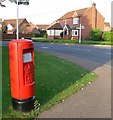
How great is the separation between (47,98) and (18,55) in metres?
1.51

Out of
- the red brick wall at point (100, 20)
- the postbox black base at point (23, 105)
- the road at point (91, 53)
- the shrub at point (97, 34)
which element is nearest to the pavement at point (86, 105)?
the postbox black base at point (23, 105)

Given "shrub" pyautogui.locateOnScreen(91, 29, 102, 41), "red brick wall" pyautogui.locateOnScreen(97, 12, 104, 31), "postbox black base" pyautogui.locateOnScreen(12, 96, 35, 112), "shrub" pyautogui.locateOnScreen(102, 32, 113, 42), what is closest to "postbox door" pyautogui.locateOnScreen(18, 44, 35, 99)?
"postbox black base" pyautogui.locateOnScreen(12, 96, 35, 112)

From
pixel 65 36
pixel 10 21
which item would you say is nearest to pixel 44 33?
pixel 65 36

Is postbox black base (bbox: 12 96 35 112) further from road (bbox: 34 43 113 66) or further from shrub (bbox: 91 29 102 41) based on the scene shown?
shrub (bbox: 91 29 102 41)

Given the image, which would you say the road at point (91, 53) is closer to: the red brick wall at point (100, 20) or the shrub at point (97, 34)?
the shrub at point (97, 34)

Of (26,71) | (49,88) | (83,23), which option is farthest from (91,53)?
(83,23)

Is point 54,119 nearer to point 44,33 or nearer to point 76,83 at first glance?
point 76,83

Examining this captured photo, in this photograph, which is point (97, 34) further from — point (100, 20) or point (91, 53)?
point (91, 53)

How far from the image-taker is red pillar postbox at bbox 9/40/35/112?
205 inches

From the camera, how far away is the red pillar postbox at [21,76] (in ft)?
17.1

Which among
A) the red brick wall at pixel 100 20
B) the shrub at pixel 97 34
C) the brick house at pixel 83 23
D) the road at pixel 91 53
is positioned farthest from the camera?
the red brick wall at pixel 100 20

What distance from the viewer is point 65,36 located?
58.5 meters

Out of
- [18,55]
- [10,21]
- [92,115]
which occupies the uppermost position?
[10,21]

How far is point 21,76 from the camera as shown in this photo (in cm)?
525
